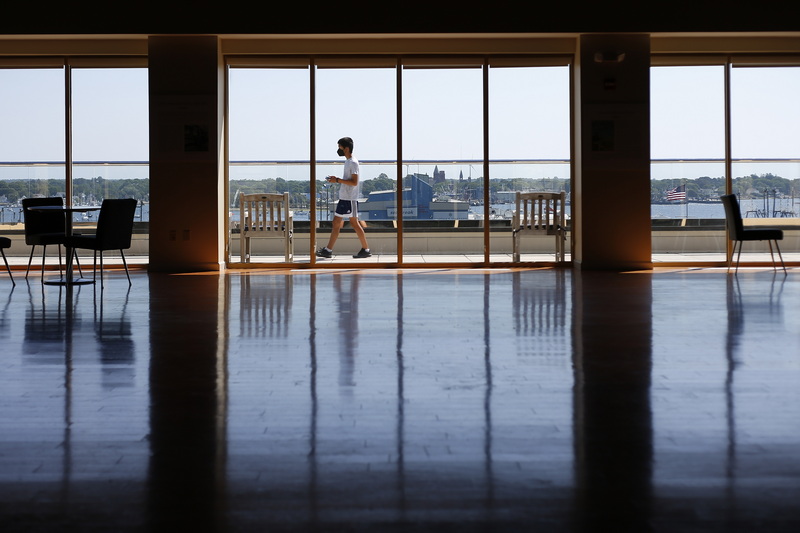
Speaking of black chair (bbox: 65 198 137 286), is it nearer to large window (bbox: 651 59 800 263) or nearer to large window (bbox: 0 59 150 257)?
large window (bbox: 0 59 150 257)

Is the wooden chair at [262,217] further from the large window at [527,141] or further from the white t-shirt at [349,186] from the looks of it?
the large window at [527,141]

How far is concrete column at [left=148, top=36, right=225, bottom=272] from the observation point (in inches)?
397

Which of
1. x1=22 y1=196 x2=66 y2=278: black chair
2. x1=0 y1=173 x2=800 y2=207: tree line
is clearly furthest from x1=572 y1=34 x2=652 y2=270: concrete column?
x1=22 y1=196 x2=66 y2=278: black chair

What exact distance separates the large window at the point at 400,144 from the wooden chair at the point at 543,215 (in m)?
0.10

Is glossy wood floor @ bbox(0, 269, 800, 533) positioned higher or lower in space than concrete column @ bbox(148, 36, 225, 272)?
lower

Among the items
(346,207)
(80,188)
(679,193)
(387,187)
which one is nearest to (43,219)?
(80,188)

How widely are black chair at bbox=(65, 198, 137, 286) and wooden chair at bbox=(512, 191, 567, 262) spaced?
464cm

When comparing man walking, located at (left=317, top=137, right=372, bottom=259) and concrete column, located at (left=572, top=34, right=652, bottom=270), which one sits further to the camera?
man walking, located at (left=317, top=137, right=372, bottom=259)

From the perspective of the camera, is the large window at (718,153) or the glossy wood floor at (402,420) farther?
the large window at (718,153)

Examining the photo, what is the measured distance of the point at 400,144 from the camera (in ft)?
35.3

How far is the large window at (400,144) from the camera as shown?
1065 cm

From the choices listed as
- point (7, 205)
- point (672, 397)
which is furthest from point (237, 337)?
point (7, 205)
